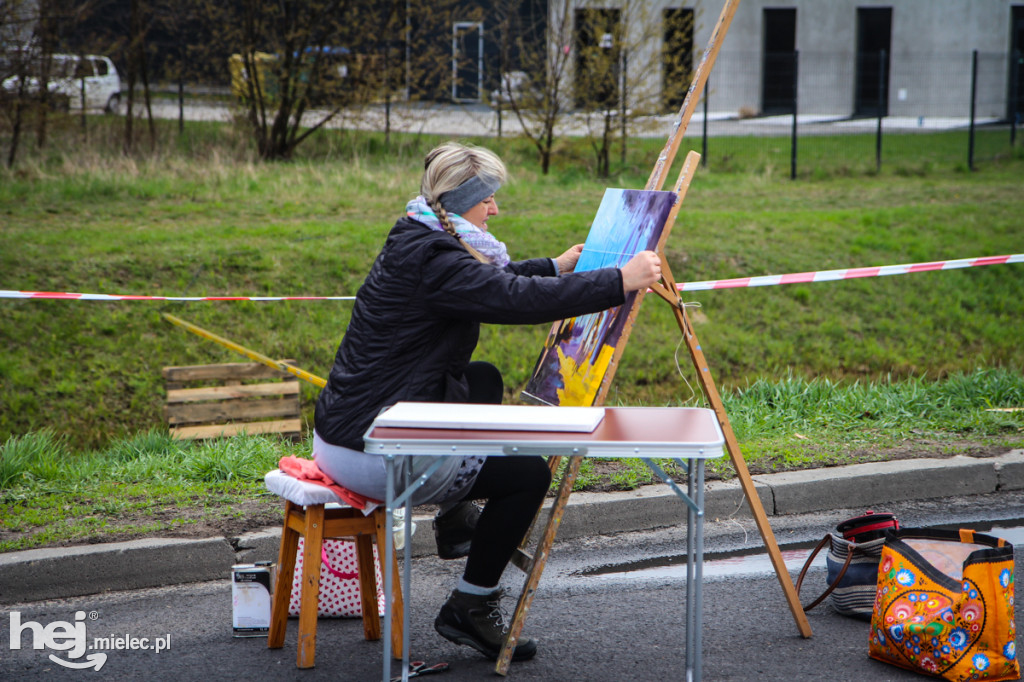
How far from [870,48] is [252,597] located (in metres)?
28.2

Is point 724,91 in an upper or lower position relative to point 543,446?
upper

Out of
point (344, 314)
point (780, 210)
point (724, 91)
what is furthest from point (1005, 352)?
point (724, 91)

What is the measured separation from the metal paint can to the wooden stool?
0.06m

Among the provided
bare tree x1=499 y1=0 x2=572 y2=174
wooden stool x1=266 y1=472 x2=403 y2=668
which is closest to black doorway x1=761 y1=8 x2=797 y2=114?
bare tree x1=499 y1=0 x2=572 y2=174

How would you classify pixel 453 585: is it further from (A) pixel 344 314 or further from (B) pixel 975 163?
(B) pixel 975 163

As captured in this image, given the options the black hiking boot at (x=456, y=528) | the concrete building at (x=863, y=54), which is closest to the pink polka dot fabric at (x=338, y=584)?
the black hiking boot at (x=456, y=528)

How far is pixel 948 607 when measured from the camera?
3.29 meters

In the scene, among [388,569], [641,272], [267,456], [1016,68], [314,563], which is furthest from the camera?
[1016,68]

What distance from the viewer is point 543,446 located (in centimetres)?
283

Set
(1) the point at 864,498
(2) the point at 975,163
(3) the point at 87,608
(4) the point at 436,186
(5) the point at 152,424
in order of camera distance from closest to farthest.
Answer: (4) the point at 436,186, (3) the point at 87,608, (1) the point at 864,498, (5) the point at 152,424, (2) the point at 975,163

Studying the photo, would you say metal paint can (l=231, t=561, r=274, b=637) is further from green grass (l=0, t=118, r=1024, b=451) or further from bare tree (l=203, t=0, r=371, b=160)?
bare tree (l=203, t=0, r=371, b=160)

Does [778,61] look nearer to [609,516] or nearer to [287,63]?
[287,63]

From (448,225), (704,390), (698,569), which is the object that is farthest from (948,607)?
(448,225)

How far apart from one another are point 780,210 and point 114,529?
31.5 feet
